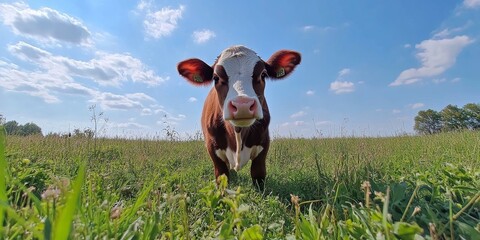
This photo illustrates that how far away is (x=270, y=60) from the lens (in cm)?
505

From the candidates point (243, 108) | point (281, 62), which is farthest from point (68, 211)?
point (281, 62)

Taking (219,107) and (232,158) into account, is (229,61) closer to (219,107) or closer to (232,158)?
(219,107)

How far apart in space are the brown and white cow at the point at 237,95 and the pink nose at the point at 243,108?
89mm

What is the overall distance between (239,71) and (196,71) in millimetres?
1100

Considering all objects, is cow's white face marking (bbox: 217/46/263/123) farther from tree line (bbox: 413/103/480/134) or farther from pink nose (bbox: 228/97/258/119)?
tree line (bbox: 413/103/480/134)

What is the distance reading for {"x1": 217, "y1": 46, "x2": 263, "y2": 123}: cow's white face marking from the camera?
3.66 meters

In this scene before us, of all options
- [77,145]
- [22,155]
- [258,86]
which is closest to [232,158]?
[258,86]

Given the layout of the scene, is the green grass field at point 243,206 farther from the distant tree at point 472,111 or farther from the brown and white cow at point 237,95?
the distant tree at point 472,111

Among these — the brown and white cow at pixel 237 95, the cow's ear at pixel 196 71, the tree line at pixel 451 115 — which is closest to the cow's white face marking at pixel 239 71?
the brown and white cow at pixel 237 95

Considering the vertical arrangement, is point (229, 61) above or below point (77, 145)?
above

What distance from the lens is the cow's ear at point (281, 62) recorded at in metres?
4.98

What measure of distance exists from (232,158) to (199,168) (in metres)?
1.24

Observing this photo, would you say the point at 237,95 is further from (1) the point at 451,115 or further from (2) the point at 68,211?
(1) the point at 451,115

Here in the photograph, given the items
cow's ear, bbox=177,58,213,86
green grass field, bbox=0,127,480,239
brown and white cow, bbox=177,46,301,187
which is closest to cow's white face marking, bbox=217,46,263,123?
brown and white cow, bbox=177,46,301,187
